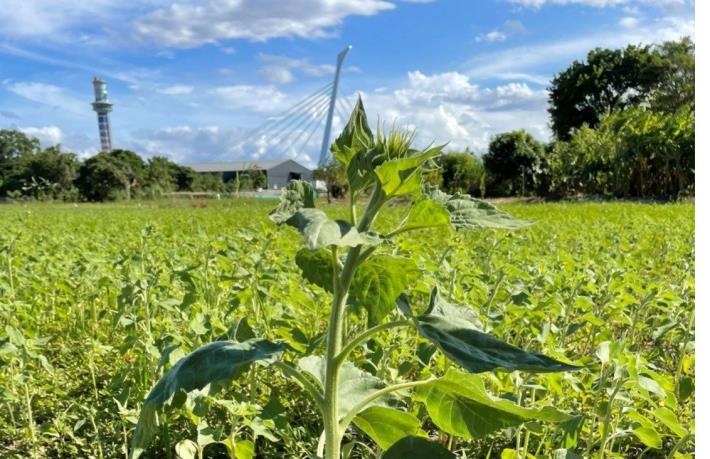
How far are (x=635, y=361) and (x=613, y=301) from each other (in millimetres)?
1135

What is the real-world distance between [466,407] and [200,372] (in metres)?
0.47

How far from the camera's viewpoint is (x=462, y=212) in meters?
1.00

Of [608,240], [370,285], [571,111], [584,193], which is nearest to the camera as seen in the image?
[370,285]

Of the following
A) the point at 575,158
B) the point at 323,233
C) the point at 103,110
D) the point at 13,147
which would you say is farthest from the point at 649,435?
the point at 103,110

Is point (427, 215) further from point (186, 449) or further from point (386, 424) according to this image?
point (186, 449)

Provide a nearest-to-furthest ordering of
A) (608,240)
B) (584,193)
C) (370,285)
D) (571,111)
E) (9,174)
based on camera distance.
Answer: (370,285), (608,240), (584,193), (571,111), (9,174)

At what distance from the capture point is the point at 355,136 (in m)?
1.07

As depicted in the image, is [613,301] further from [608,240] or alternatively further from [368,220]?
[608,240]

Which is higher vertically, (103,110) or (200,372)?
(103,110)

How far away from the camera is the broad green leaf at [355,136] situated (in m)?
1.07

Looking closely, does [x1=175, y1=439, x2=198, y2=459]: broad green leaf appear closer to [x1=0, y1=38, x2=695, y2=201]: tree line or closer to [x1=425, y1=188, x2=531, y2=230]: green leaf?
[x1=425, y1=188, x2=531, y2=230]: green leaf

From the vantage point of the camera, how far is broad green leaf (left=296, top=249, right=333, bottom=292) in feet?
3.88

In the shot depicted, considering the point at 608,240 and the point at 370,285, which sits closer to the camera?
the point at 370,285

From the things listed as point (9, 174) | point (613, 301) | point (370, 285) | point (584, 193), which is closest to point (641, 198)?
point (584, 193)
